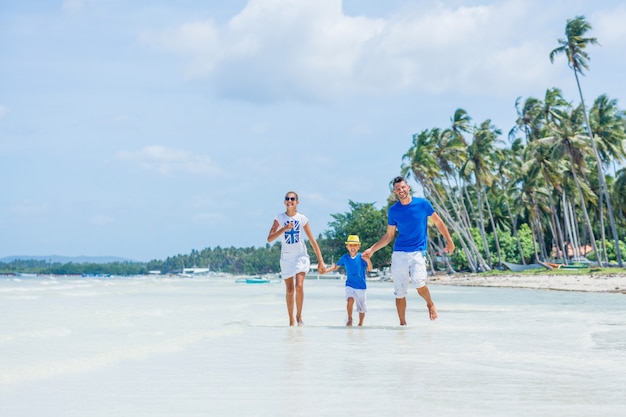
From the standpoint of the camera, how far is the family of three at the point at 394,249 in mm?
8758

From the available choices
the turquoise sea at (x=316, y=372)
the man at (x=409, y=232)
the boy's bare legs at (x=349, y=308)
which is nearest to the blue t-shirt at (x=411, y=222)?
Result: the man at (x=409, y=232)

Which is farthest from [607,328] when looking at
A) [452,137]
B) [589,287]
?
[452,137]

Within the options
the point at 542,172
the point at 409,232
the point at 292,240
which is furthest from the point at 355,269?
the point at 542,172

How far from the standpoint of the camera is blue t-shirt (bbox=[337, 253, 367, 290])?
979 cm

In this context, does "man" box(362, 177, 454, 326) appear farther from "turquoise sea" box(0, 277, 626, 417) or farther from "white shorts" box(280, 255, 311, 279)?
"white shorts" box(280, 255, 311, 279)

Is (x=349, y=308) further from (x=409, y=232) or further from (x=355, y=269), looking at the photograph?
(x=409, y=232)

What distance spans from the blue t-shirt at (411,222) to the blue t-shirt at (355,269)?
1.07 m

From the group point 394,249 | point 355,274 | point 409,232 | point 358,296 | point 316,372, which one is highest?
point 409,232

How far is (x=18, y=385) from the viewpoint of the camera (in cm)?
491

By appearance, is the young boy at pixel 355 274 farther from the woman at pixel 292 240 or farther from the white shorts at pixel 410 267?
the white shorts at pixel 410 267

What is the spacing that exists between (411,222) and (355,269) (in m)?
1.35

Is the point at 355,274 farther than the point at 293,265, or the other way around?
the point at 355,274

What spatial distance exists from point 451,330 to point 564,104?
48774 millimetres

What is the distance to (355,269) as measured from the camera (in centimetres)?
979
